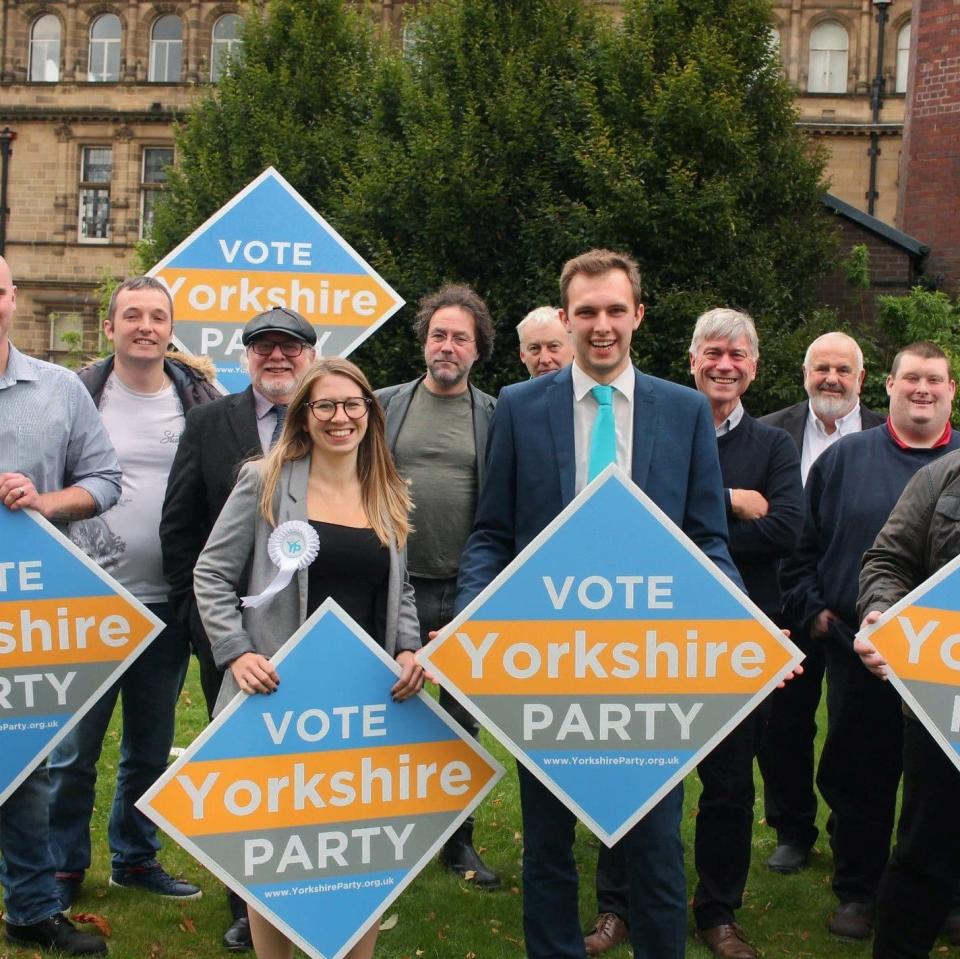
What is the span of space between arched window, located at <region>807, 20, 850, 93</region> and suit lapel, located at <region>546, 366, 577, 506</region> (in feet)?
150

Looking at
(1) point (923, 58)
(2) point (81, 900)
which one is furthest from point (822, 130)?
(2) point (81, 900)

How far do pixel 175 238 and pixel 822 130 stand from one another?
95.3 ft

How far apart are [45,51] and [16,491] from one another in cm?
4930

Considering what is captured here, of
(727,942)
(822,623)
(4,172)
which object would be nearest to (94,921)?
(727,942)

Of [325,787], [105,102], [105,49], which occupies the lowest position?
[325,787]

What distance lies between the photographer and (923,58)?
18844 mm

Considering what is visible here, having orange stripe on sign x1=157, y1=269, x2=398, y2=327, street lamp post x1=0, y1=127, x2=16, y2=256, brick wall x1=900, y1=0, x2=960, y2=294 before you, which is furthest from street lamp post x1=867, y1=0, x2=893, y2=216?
orange stripe on sign x1=157, y1=269, x2=398, y2=327

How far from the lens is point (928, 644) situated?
391 centimetres

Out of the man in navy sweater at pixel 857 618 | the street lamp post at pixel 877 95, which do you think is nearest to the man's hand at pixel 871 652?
the man in navy sweater at pixel 857 618

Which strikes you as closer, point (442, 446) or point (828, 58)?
point (442, 446)

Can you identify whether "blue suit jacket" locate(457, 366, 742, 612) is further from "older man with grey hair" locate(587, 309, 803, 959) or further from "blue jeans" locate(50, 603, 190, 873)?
"blue jeans" locate(50, 603, 190, 873)

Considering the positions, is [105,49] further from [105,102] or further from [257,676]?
[257,676]

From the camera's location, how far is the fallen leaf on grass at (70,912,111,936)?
16.5 feet

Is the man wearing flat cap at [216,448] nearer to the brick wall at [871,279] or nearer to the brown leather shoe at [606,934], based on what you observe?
the brown leather shoe at [606,934]
